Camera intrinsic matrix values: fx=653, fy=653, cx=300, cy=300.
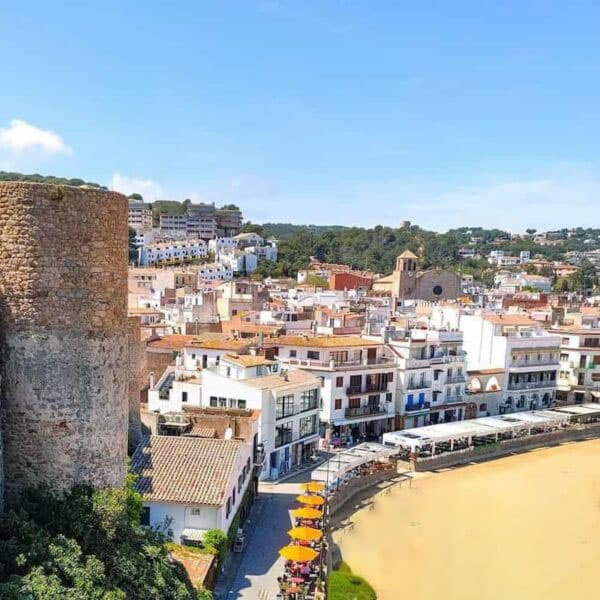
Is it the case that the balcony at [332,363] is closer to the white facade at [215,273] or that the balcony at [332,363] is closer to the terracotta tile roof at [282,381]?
the terracotta tile roof at [282,381]

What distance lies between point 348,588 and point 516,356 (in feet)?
117

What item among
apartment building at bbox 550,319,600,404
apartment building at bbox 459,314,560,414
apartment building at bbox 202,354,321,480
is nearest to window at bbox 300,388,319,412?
apartment building at bbox 202,354,321,480

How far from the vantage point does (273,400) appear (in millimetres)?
33219

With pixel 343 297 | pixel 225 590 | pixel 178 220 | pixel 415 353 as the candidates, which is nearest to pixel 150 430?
pixel 225 590

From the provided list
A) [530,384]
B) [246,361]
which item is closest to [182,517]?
[246,361]

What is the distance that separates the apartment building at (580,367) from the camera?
2320 inches

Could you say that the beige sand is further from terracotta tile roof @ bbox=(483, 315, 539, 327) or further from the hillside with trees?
the hillside with trees

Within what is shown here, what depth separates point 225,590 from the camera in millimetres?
19859

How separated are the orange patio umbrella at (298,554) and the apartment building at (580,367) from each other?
44.0 meters

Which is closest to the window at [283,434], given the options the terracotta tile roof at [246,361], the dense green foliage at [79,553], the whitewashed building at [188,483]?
the terracotta tile roof at [246,361]

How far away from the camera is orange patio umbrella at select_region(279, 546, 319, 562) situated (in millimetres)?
21016

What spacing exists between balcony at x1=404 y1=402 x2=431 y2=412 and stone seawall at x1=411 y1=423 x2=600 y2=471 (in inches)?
204

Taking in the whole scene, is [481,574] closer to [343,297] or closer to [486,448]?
[486,448]

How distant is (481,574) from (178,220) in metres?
156
